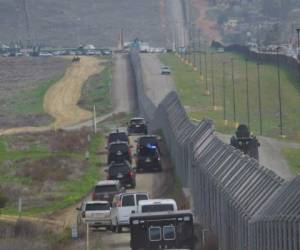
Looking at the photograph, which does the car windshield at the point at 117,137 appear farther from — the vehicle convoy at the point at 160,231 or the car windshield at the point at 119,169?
the vehicle convoy at the point at 160,231

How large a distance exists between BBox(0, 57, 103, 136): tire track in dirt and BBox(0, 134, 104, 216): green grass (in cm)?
2013

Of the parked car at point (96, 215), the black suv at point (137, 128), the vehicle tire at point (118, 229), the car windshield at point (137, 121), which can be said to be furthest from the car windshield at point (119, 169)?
the car windshield at point (137, 121)

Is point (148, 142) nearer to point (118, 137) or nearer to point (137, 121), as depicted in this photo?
point (118, 137)

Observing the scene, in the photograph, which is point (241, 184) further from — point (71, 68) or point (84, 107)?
point (71, 68)

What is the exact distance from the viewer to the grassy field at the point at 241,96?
75562 mm

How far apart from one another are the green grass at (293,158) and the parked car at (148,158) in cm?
515

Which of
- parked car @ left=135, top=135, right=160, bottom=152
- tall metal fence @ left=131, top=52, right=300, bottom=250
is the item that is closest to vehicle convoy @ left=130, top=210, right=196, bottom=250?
tall metal fence @ left=131, top=52, right=300, bottom=250

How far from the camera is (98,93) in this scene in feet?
395

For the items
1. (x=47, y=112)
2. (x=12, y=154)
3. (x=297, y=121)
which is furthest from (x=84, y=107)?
(x=12, y=154)

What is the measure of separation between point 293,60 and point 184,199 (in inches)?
2580

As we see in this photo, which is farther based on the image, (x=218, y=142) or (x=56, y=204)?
(x=56, y=204)

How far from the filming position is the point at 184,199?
41.7 metres

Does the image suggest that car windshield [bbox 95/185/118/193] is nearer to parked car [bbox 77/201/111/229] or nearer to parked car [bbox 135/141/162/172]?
parked car [bbox 77/201/111/229]

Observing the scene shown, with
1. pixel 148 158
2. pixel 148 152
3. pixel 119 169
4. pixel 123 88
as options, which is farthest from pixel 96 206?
pixel 123 88
